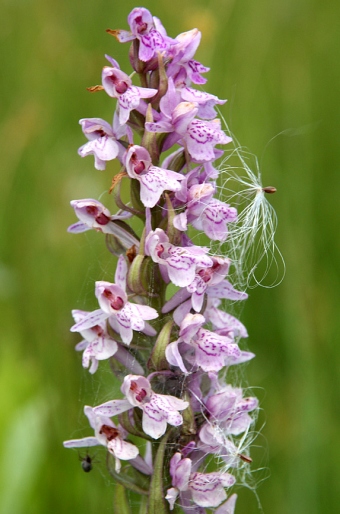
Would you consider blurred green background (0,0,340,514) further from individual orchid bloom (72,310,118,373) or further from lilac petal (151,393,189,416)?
lilac petal (151,393,189,416)

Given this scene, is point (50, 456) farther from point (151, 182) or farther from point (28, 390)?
point (151, 182)

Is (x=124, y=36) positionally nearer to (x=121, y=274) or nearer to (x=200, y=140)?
(x=200, y=140)

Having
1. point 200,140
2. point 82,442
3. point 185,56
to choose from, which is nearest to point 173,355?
point 82,442

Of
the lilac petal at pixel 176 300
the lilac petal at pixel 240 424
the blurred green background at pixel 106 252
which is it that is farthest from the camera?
the blurred green background at pixel 106 252

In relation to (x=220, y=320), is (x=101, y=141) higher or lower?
higher

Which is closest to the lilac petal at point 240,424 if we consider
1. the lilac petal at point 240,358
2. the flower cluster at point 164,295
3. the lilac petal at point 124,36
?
the flower cluster at point 164,295

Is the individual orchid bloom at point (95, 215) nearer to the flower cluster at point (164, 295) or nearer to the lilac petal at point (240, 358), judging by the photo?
the flower cluster at point (164, 295)
